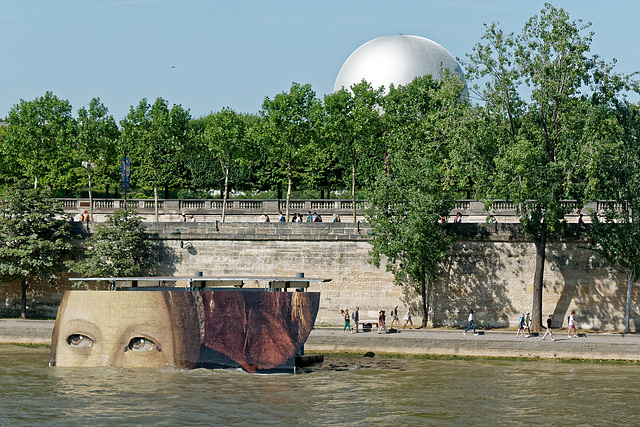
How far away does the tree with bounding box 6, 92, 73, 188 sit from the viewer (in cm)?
4838

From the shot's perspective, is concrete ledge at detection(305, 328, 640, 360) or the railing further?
the railing

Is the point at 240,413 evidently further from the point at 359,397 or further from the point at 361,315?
the point at 361,315

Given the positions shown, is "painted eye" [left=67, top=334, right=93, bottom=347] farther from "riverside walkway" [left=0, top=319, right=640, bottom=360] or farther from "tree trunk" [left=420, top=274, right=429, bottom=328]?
"tree trunk" [left=420, top=274, right=429, bottom=328]

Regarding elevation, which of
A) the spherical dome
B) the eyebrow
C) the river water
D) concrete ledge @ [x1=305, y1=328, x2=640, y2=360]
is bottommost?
the river water

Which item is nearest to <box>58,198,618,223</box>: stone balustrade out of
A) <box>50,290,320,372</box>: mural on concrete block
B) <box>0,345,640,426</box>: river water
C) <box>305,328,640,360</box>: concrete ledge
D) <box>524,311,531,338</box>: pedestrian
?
<box>524,311,531,338</box>: pedestrian

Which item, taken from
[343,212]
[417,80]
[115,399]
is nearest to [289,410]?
[115,399]

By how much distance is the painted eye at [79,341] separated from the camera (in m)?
27.9

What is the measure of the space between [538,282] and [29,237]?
22.1 meters

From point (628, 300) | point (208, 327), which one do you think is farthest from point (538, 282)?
point (208, 327)

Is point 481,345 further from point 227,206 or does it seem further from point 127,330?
point 227,206

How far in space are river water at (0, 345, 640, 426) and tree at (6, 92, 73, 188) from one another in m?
19.8

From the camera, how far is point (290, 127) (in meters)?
45.6

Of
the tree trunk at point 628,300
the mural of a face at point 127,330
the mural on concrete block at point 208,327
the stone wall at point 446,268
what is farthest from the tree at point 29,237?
the tree trunk at point 628,300

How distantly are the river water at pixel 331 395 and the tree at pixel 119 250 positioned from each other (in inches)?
279
